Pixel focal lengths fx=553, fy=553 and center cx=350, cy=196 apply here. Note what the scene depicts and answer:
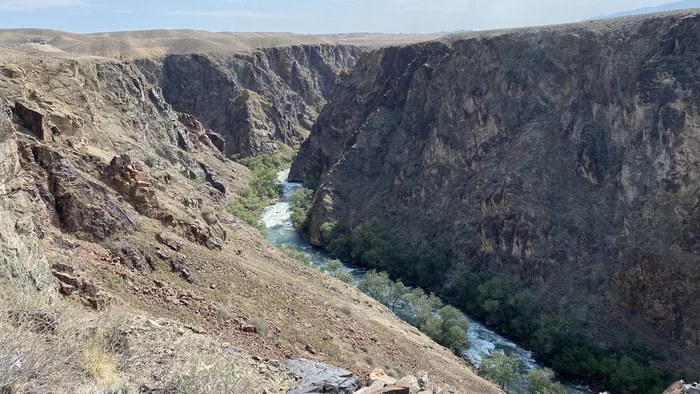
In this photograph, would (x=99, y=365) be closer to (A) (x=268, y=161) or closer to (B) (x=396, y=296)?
(B) (x=396, y=296)

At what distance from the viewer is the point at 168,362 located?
10.9 meters

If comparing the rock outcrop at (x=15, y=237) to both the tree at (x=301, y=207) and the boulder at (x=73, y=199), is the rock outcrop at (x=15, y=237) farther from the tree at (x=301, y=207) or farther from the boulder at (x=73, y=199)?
the tree at (x=301, y=207)

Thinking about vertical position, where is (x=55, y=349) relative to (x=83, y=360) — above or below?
above

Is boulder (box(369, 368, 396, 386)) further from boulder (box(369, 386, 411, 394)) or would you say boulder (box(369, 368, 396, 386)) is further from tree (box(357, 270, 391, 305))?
tree (box(357, 270, 391, 305))

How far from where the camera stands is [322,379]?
14438mm

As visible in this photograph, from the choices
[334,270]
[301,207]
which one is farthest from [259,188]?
[334,270]

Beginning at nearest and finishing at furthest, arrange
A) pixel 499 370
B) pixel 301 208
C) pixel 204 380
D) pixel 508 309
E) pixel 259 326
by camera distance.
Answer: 1. pixel 204 380
2. pixel 259 326
3. pixel 499 370
4. pixel 508 309
5. pixel 301 208

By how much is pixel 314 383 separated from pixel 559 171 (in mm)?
45147

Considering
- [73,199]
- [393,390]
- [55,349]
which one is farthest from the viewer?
[73,199]

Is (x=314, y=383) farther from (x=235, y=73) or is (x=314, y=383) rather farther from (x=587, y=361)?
(x=235, y=73)

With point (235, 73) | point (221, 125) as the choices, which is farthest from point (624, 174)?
point (235, 73)

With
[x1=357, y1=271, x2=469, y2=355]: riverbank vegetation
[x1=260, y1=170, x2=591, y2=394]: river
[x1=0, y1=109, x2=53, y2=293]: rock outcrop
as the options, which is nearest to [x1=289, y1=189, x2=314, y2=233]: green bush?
[x1=260, y1=170, x2=591, y2=394]: river

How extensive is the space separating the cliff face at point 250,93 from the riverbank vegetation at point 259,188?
310 centimetres

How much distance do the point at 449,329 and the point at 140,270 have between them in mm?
24011
